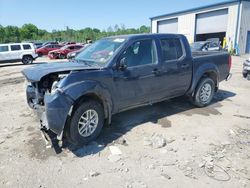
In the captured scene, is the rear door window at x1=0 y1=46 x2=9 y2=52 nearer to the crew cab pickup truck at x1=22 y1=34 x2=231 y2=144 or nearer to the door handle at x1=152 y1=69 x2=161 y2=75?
the crew cab pickup truck at x1=22 y1=34 x2=231 y2=144

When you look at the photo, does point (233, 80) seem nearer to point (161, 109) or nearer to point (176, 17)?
point (161, 109)

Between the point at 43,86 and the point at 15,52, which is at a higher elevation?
the point at 15,52

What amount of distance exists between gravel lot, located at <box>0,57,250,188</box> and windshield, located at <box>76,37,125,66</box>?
1.50 metres

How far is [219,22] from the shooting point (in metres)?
26.9

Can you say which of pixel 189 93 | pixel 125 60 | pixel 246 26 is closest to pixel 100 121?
pixel 125 60

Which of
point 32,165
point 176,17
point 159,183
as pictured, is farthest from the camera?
point 176,17

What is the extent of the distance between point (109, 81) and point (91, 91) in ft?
1.47

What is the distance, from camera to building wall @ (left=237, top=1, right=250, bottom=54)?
24044 mm

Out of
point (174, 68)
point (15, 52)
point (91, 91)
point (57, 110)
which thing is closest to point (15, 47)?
point (15, 52)

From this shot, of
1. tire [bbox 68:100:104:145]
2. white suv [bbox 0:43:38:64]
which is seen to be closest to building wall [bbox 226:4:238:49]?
white suv [bbox 0:43:38:64]

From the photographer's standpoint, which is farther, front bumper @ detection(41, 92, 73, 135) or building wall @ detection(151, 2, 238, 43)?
building wall @ detection(151, 2, 238, 43)

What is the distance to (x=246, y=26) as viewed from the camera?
24.8 metres

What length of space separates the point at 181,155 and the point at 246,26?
2571cm

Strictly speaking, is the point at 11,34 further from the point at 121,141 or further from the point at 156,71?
the point at 121,141
